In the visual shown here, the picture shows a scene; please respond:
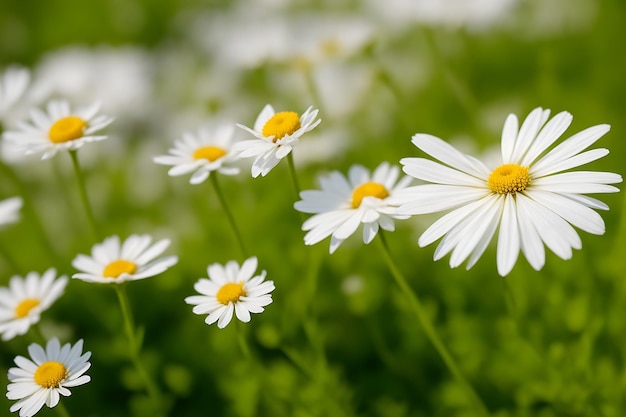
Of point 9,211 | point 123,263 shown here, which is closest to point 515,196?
point 123,263

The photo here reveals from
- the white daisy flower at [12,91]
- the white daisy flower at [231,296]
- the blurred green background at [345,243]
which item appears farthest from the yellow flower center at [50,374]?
the white daisy flower at [12,91]

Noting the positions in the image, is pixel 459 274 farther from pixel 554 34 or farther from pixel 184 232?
pixel 554 34

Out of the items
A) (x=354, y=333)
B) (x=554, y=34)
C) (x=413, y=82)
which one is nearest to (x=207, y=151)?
(x=354, y=333)

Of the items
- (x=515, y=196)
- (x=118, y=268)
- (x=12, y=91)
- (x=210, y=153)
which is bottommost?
(x=515, y=196)

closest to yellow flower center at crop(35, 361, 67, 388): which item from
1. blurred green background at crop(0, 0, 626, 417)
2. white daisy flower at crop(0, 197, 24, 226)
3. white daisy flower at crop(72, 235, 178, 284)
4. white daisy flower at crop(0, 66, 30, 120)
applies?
white daisy flower at crop(72, 235, 178, 284)

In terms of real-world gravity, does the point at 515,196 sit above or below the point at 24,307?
below

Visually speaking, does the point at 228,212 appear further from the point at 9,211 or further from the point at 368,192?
the point at 9,211
